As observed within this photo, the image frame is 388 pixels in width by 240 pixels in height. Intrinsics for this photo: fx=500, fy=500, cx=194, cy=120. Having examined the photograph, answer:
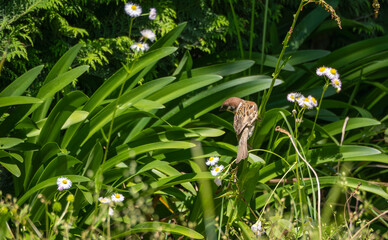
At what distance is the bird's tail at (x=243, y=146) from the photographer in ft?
6.58

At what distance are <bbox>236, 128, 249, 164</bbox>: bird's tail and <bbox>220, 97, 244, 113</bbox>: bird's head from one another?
28 centimetres

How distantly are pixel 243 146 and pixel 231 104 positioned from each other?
422 millimetres

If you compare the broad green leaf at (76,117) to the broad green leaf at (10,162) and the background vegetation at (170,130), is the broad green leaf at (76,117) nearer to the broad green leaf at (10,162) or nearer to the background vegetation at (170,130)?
the background vegetation at (170,130)

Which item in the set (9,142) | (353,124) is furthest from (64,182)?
(353,124)

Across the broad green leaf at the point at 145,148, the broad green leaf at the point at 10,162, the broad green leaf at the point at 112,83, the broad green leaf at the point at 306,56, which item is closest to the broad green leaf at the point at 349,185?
the broad green leaf at the point at 145,148

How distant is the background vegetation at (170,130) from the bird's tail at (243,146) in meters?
0.08

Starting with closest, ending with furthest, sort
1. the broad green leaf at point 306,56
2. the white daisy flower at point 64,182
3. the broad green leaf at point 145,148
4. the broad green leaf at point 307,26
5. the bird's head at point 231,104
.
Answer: the white daisy flower at point 64,182 → the broad green leaf at point 145,148 → the bird's head at point 231,104 → the broad green leaf at point 306,56 → the broad green leaf at point 307,26

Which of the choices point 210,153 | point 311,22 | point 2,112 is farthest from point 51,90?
point 311,22

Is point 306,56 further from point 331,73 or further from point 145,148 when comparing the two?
point 145,148

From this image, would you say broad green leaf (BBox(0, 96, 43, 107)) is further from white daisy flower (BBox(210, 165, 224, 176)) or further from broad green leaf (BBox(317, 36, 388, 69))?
broad green leaf (BBox(317, 36, 388, 69))

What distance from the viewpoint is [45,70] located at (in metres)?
2.76

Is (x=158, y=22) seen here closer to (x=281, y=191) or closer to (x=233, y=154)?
(x=233, y=154)

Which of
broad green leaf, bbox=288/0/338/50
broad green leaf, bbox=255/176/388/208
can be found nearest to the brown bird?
broad green leaf, bbox=255/176/388/208

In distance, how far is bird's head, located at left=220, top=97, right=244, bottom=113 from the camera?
2.39 meters
